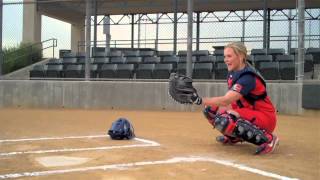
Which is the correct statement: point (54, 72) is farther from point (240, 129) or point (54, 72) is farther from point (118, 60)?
point (240, 129)

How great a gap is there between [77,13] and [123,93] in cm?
1547

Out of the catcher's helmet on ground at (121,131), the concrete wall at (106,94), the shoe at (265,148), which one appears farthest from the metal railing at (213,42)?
the shoe at (265,148)

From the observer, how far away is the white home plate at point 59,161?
5496 millimetres

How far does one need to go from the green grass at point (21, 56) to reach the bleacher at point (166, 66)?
6.47 feet

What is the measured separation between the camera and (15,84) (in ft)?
54.1

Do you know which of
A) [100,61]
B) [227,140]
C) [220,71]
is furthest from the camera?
[100,61]

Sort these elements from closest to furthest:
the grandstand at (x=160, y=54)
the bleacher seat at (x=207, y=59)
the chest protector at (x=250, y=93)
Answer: the chest protector at (x=250, y=93), the grandstand at (x=160, y=54), the bleacher seat at (x=207, y=59)

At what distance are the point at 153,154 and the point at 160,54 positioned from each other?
17.3 metres

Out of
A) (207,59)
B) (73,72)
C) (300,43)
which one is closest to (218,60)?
(207,59)

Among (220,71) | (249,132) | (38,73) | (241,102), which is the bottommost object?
(249,132)

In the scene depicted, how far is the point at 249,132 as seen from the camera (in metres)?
6.09

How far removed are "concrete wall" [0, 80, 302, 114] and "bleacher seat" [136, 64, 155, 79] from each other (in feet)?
11.9

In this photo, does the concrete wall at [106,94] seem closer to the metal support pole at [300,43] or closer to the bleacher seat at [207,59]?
the metal support pole at [300,43]

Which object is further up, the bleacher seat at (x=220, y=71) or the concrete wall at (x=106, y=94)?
the bleacher seat at (x=220, y=71)
